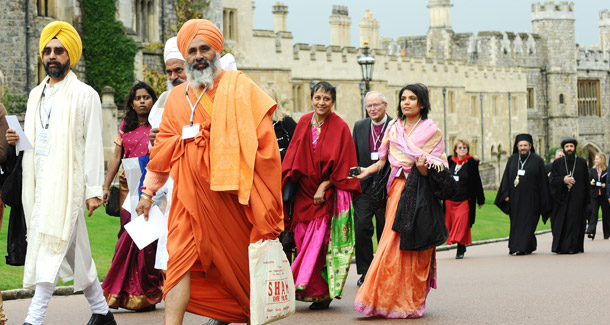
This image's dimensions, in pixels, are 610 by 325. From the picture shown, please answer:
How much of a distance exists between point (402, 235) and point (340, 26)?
52.8 metres

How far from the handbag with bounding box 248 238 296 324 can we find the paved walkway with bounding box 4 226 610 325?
193 centimetres

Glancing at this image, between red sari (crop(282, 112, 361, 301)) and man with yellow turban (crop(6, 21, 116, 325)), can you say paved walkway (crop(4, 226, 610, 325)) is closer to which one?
red sari (crop(282, 112, 361, 301))

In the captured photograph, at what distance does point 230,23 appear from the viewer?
42969 millimetres

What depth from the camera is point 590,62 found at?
7562 cm

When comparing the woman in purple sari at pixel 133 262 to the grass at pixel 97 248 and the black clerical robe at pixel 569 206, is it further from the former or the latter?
the black clerical robe at pixel 569 206

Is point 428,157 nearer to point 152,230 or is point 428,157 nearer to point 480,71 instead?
point 152,230

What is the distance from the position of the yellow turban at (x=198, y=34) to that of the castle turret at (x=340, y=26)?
5398 centimetres

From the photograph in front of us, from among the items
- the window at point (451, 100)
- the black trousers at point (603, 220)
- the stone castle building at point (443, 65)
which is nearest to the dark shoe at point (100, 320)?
the black trousers at point (603, 220)

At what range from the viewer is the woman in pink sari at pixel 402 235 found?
28.9 ft

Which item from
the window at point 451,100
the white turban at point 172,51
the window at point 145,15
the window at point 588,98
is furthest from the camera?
the window at point 588,98

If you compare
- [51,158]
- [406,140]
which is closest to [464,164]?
[406,140]

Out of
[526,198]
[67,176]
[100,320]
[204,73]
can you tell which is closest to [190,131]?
[204,73]

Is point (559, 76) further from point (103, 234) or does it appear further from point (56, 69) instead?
point (56, 69)

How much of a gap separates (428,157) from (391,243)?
2.56 feet
